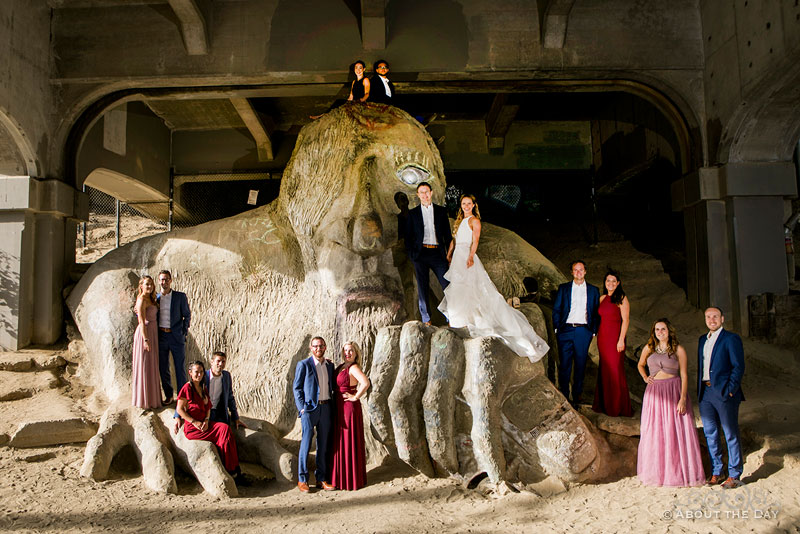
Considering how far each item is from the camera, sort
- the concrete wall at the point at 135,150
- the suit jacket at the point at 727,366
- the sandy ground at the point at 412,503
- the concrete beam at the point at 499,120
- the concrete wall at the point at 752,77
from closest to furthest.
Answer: the sandy ground at the point at 412,503
the suit jacket at the point at 727,366
the concrete wall at the point at 752,77
the concrete wall at the point at 135,150
the concrete beam at the point at 499,120

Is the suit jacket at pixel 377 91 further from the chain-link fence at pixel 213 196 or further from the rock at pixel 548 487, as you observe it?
the chain-link fence at pixel 213 196

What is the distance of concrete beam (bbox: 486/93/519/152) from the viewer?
10532 millimetres

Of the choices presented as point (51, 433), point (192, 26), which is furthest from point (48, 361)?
point (192, 26)

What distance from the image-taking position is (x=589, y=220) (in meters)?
11.6

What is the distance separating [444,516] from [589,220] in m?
8.42

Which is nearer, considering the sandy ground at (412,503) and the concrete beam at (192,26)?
the sandy ground at (412,503)

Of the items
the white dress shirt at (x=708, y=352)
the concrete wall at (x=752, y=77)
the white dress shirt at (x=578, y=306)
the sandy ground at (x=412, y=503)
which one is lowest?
the sandy ground at (x=412, y=503)

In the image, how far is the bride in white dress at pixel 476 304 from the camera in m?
5.00

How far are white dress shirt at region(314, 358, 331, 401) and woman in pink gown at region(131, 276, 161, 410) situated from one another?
168 cm

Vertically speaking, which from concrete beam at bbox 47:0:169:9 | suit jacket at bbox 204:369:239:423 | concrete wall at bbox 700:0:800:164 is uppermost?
concrete beam at bbox 47:0:169:9

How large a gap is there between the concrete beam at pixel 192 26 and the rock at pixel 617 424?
609 cm

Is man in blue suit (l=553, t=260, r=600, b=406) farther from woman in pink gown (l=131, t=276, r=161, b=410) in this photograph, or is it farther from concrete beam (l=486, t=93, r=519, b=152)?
concrete beam (l=486, t=93, r=519, b=152)

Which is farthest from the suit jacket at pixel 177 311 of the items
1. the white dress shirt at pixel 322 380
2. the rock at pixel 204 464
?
the white dress shirt at pixel 322 380

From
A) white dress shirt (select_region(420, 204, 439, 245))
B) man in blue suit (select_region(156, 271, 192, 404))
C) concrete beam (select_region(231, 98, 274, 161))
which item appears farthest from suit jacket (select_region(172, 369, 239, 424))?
concrete beam (select_region(231, 98, 274, 161))
